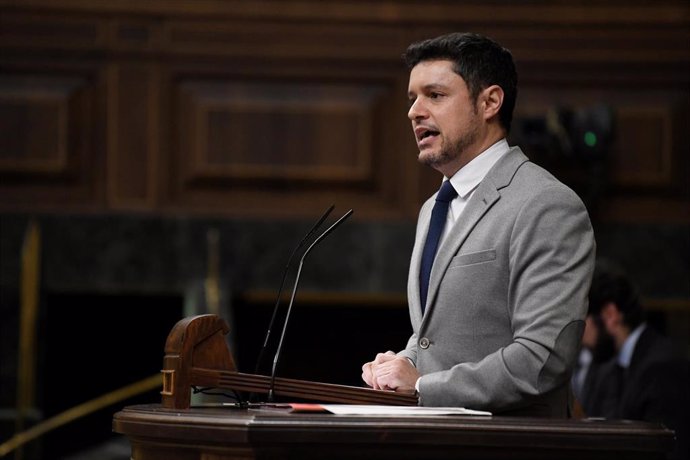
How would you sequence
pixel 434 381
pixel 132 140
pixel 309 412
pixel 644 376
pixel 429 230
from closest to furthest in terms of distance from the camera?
pixel 309 412, pixel 434 381, pixel 429 230, pixel 644 376, pixel 132 140

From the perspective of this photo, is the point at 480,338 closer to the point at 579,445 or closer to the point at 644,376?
the point at 579,445

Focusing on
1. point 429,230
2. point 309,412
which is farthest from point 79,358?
point 309,412

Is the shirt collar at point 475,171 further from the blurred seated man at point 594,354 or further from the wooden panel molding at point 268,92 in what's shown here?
the wooden panel molding at point 268,92

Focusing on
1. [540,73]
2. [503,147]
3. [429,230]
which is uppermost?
[540,73]

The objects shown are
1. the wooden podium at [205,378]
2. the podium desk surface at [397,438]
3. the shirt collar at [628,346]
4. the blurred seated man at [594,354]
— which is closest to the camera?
the podium desk surface at [397,438]

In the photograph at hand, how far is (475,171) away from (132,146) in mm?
3889

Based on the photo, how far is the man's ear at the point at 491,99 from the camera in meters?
2.64

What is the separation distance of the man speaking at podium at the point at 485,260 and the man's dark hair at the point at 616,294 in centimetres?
253

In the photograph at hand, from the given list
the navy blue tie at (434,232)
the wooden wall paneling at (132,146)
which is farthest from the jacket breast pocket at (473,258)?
the wooden wall paneling at (132,146)

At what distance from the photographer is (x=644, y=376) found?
15.7 ft

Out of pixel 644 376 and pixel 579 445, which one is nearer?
pixel 579 445

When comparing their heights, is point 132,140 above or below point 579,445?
above

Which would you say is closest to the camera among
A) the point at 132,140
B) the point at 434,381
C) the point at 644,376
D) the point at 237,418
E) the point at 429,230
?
the point at 237,418

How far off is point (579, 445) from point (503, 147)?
0.86 m
